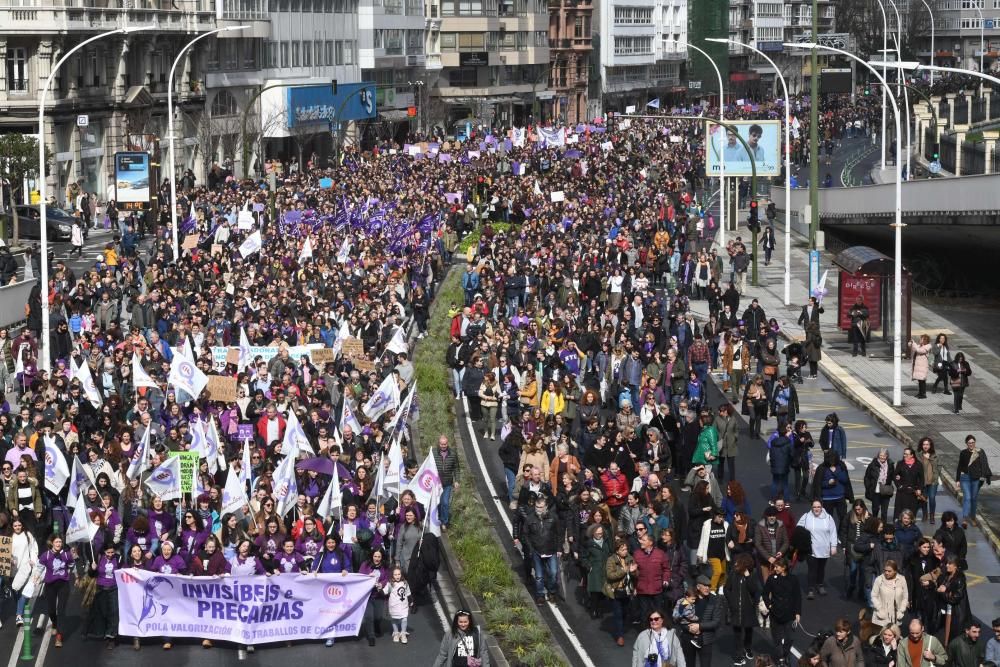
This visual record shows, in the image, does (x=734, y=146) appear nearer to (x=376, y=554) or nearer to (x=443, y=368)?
(x=443, y=368)

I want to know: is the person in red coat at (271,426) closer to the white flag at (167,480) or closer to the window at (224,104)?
the white flag at (167,480)

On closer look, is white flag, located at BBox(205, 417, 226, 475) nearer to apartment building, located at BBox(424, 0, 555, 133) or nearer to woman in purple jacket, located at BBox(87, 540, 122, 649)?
woman in purple jacket, located at BBox(87, 540, 122, 649)

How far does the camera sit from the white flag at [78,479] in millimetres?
23936

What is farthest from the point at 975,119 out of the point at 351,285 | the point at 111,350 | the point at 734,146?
the point at 111,350

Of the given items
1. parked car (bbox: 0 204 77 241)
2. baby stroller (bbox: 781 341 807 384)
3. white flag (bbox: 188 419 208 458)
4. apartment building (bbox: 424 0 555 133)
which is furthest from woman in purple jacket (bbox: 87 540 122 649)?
apartment building (bbox: 424 0 555 133)

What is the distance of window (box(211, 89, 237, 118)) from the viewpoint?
89.0 m

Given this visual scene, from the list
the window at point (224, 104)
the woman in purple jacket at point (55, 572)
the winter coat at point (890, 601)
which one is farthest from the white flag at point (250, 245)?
the window at point (224, 104)

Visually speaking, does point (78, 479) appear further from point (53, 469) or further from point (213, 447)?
point (213, 447)

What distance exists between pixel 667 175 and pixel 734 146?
46.5 feet

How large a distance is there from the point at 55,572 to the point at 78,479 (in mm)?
3079

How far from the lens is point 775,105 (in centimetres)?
13212

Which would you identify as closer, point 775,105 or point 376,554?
point 376,554

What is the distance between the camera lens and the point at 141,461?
23.9 meters

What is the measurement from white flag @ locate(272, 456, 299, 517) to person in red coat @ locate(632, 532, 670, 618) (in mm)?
4536
